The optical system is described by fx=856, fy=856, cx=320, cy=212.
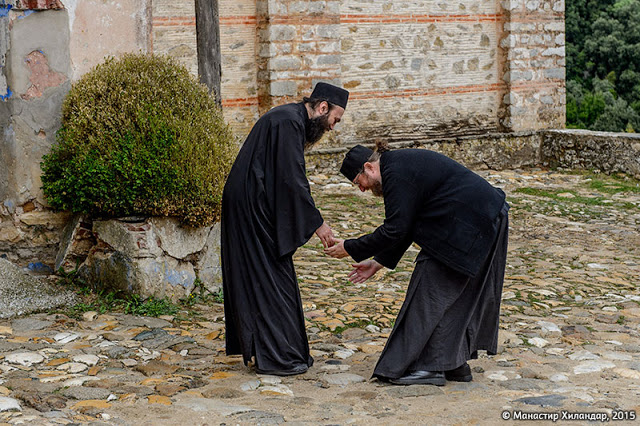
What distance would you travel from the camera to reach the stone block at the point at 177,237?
6.38m

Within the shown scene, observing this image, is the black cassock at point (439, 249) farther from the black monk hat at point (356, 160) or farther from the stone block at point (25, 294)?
the stone block at point (25, 294)

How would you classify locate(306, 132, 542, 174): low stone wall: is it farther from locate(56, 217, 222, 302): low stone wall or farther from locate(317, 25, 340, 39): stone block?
locate(56, 217, 222, 302): low stone wall

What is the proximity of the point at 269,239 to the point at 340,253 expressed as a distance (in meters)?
0.43

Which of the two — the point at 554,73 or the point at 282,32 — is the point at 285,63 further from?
the point at 554,73

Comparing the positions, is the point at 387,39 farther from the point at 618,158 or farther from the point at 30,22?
the point at 30,22

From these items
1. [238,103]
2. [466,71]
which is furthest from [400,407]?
[466,71]

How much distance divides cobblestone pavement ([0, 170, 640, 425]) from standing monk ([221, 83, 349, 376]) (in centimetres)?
22

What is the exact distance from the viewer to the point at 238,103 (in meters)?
11.6

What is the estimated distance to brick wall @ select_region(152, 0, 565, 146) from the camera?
37.6 feet

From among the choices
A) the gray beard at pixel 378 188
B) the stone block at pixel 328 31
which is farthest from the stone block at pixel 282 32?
the gray beard at pixel 378 188

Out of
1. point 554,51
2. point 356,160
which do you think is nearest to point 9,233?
point 356,160

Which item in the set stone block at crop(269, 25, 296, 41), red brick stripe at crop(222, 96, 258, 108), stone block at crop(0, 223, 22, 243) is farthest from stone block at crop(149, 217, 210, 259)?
stone block at crop(269, 25, 296, 41)

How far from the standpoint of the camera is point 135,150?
20.7 ft

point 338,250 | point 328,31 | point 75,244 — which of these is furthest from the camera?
point 328,31
